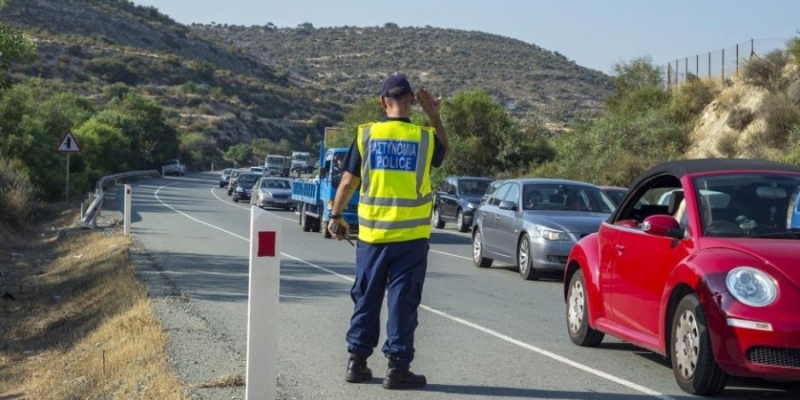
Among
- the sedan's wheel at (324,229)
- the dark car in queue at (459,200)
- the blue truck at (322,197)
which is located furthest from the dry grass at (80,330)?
the dark car in queue at (459,200)

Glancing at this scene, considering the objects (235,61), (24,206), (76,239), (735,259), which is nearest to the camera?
(735,259)

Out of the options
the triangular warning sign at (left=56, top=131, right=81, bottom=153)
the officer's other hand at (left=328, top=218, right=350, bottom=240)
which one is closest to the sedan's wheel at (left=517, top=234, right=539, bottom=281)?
the officer's other hand at (left=328, top=218, right=350, bottom=240)

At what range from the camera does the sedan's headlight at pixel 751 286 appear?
734 centimetres

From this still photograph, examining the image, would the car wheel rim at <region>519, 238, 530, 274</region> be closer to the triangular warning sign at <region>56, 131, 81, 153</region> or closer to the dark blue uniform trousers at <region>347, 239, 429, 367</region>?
the dark blue uniform trousers at <region>347, 239, 429, 367</region>

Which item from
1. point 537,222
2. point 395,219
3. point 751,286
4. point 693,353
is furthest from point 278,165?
point 751,286

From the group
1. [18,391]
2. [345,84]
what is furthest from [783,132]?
[345,84]

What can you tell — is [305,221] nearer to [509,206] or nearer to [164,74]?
[509,206]

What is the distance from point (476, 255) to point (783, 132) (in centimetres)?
1992

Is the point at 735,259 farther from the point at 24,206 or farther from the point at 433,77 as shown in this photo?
the point at 433,77

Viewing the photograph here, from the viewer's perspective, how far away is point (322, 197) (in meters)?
29.0

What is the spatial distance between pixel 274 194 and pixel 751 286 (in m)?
36.1

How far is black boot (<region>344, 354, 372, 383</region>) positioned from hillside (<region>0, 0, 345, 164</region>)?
9577cm

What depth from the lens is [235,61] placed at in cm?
14612

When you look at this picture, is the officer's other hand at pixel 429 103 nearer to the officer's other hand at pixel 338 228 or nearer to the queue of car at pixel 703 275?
the officer's other hand at pixel 338 228
